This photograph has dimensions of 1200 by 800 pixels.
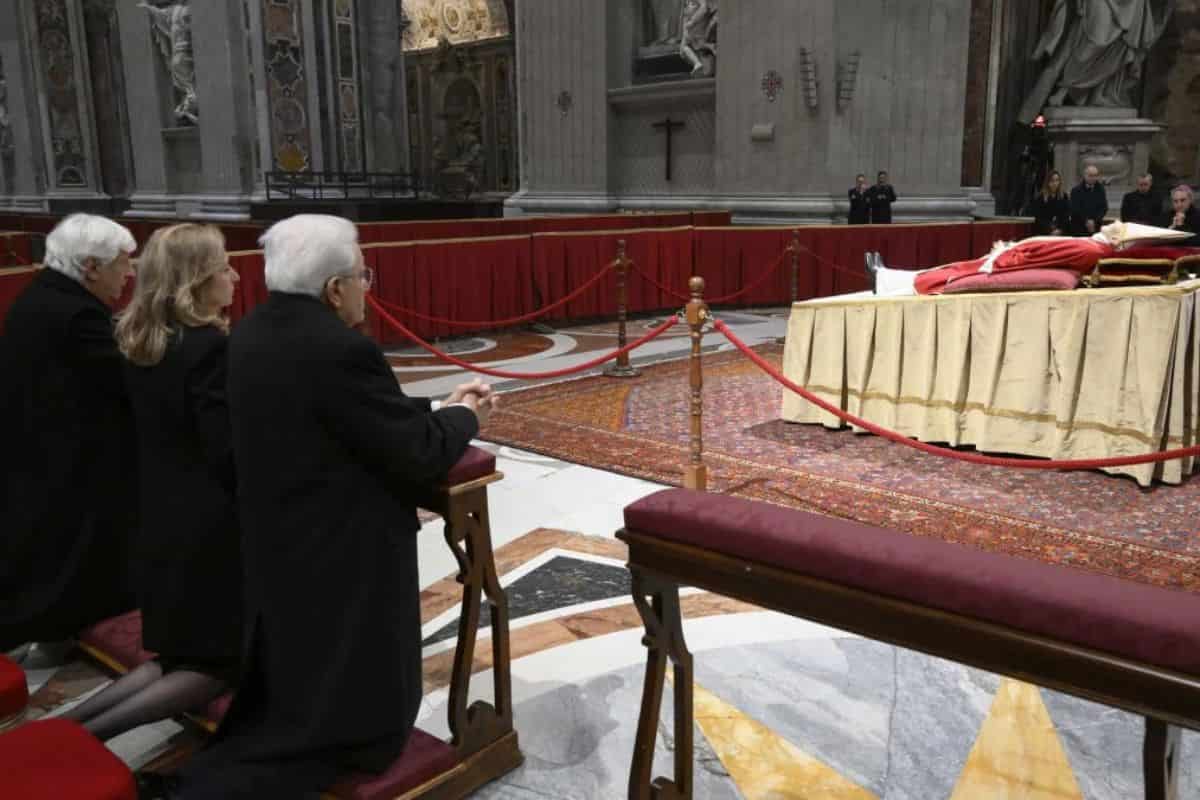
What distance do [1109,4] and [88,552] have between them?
17.6m

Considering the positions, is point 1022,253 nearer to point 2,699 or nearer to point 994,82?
point 2,699

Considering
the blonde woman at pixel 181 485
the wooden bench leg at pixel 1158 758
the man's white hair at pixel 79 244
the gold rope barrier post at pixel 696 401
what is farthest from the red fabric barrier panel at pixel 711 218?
the wooden bench leg at pixel 1158 758

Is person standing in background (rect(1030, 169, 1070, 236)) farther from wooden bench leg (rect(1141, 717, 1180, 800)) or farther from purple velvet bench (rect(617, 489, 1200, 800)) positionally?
wooden bench leg (rect(1141, 717, 1180, 800))

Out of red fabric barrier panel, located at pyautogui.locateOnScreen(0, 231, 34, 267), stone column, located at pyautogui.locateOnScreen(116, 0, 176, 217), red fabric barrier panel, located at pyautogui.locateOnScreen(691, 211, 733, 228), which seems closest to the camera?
red fabric barrier panel, located at pyautogui.locateOnScreen(0, 231, 34, 267)

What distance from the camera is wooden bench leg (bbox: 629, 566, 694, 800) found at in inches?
83.0

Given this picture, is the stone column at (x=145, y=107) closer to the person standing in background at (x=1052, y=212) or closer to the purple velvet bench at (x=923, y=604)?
the person standing in background at (x=1052, y=212)

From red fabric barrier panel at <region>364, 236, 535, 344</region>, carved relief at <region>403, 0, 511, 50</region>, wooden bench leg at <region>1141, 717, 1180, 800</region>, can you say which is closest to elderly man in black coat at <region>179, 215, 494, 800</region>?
wooden bench leg at <region>1141, 717, 1180, 800</region>

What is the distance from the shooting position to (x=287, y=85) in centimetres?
1580

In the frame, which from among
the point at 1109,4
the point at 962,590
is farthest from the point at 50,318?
the point at 1109,4

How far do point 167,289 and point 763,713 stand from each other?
2128 millimetres

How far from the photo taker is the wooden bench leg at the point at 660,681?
2109 mm

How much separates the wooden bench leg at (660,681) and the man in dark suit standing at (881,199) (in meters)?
11.9

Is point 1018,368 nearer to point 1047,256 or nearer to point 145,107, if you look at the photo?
point 1047,256

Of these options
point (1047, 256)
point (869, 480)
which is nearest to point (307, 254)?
point (869, 480)
